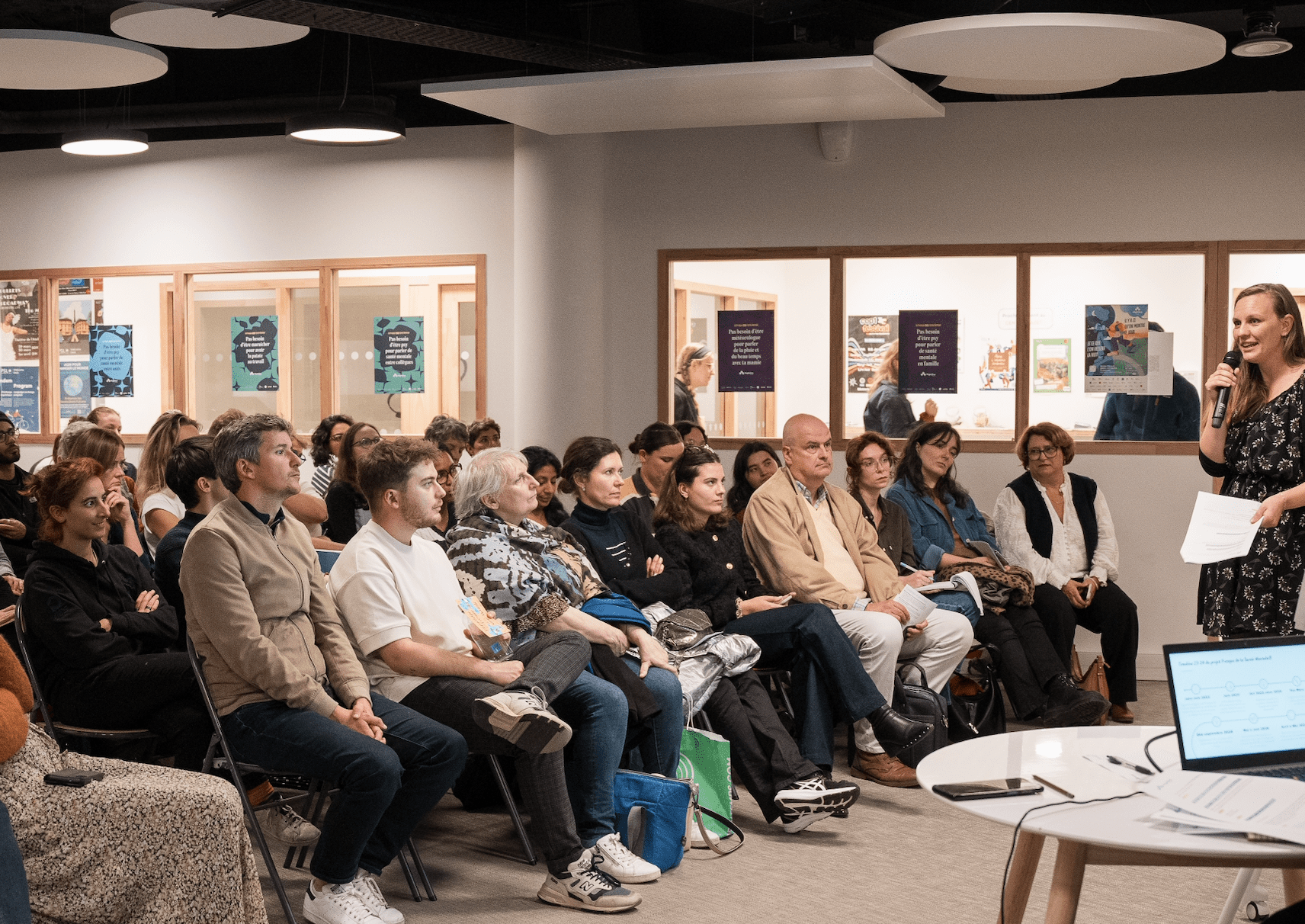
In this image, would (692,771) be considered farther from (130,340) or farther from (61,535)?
(130,340)

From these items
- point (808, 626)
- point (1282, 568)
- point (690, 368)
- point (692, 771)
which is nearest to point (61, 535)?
point (692, 771)

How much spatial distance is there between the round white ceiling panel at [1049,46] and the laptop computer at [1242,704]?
3237 mm

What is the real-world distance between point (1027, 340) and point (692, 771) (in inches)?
174

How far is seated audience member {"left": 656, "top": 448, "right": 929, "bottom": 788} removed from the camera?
5.16 metres

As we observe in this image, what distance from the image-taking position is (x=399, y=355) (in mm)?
9328

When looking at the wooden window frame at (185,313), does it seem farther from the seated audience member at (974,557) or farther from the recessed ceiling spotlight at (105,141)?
the seated audience member at (974,557)

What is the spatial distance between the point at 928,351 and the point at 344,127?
3772mm

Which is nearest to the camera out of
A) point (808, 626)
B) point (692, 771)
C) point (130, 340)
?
point (692, 771)

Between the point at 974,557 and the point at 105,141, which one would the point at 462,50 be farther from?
the point at 974,557

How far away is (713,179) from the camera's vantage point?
855 centimetres

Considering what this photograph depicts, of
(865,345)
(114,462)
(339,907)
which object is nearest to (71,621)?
(339,907)

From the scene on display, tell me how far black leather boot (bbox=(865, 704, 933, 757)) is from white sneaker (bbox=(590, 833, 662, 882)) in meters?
1.37

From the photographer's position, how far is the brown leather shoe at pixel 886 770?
17.9 ft

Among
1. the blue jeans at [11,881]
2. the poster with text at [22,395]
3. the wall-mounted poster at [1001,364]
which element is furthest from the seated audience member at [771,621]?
the poster with text at [22,395]
